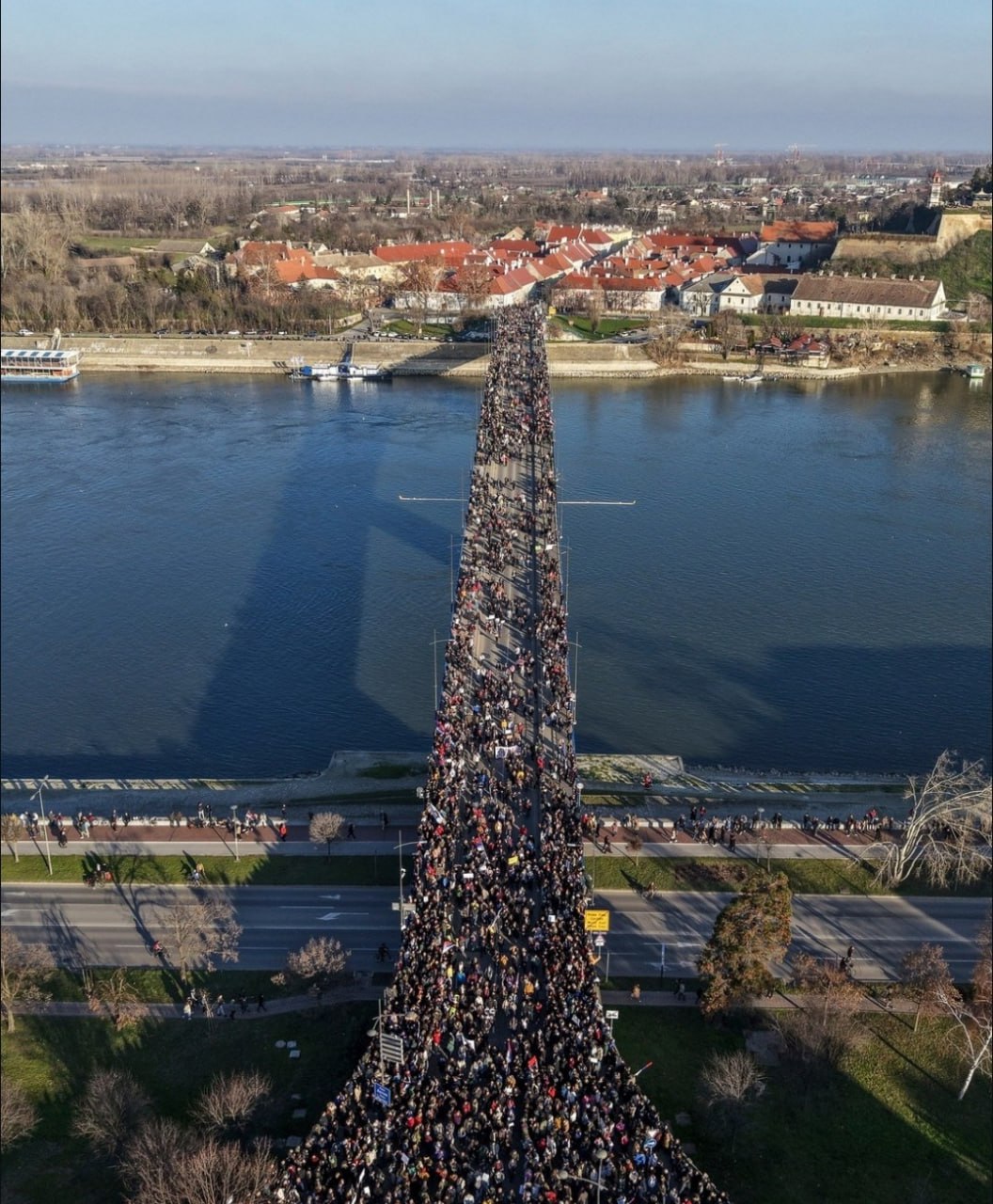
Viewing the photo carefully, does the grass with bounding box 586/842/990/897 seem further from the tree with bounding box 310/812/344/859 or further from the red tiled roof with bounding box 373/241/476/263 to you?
the red tiled roof with bounding box 373/241/476/263

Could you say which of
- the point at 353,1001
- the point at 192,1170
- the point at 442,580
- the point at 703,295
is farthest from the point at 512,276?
the point at 192,1170

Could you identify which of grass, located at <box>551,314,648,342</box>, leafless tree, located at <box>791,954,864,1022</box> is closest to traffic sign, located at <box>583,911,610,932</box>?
leafless tree, located at <box>791,954,864,1022</box>

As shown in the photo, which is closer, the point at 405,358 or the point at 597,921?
the point at 597,921

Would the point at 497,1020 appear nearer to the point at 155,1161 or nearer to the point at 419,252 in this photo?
the point at 155,1161

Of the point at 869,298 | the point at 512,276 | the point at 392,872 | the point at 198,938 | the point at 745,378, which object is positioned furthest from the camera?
the point at 512,276

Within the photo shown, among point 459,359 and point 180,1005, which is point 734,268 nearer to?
point 459,359

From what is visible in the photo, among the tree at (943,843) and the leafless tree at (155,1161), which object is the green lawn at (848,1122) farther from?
the leafless tree at (155,1161)

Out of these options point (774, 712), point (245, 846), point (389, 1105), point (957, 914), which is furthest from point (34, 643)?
point (957, 914)
